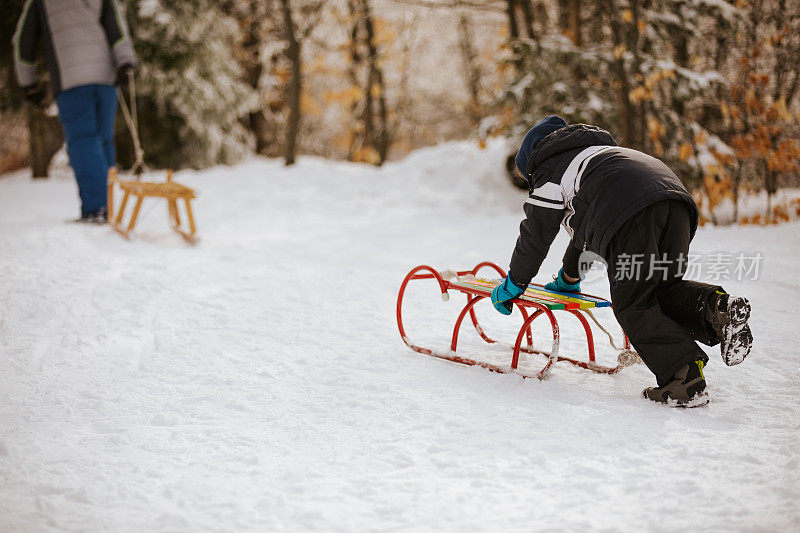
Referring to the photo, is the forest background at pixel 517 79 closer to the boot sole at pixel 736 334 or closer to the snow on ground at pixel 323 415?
the snow on ground at pixel 323 415

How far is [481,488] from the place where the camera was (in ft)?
7.39

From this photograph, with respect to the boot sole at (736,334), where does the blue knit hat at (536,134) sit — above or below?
above

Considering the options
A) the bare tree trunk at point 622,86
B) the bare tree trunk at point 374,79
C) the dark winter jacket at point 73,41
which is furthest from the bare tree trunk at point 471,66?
the dark winter jacket at point 73,41

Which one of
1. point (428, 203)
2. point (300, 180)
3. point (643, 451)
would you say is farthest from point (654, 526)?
point (300, 180)

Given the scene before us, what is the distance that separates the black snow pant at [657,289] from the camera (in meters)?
2.76

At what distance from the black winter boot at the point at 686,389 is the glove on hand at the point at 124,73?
203 inches

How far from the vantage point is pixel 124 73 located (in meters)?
5.91

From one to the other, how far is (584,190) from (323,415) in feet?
4.87

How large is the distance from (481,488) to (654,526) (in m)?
0.55

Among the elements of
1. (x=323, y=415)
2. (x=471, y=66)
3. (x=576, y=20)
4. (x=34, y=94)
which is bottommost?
(x=323, y=415)

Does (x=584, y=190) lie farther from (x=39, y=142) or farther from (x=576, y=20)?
(x=39, y=142)

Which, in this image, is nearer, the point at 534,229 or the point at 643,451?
the point at 643,451

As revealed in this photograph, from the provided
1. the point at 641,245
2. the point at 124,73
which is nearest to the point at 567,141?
the point at 641,245

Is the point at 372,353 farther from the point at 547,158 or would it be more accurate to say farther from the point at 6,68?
the point at 6,68
